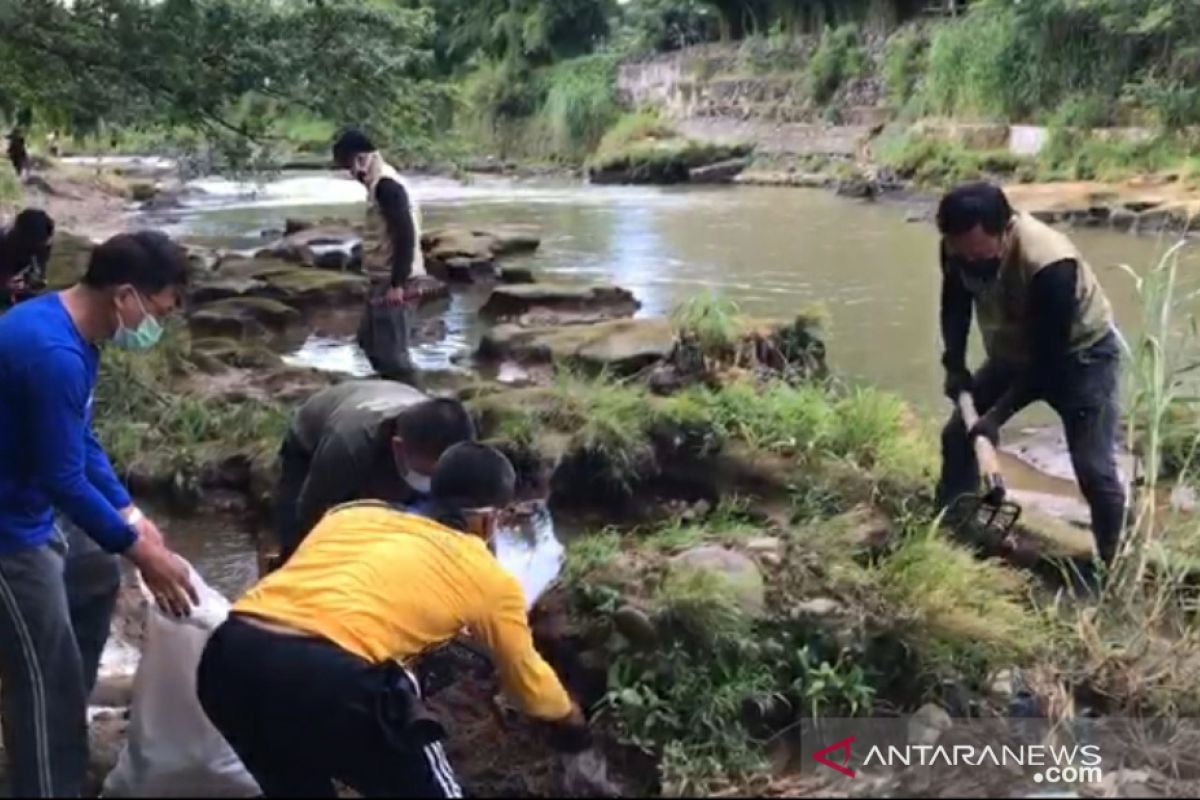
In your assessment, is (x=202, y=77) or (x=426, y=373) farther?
(x=426, y=373)

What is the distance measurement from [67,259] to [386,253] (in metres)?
9.11

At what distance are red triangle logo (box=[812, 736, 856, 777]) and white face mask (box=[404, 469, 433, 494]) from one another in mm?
1318

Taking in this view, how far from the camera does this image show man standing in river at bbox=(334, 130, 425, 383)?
24.4ft

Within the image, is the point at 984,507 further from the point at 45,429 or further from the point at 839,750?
the point at 45,429

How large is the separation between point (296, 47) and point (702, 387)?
2948 mm

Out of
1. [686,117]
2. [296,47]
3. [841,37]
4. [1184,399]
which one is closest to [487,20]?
[686,117]

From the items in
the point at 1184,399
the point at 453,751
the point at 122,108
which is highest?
the point at 122,108

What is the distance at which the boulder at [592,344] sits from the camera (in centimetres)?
877

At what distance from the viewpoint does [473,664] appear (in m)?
4.52

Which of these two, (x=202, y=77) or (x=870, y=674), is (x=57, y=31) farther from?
(x=870, y=674)

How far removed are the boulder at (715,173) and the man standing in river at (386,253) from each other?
25039 millimetres

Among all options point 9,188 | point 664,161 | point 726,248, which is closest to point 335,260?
point 726,248

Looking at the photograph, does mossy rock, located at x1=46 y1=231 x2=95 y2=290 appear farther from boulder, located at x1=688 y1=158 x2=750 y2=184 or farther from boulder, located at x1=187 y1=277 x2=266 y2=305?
boulder, located at x1=688 y1=158 x2=750 y2=184

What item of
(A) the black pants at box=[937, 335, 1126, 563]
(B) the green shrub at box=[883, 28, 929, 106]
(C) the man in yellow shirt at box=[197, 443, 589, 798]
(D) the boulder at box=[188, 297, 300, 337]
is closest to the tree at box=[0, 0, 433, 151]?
(D) the boulder at box=[188, 297, 300, 337]
